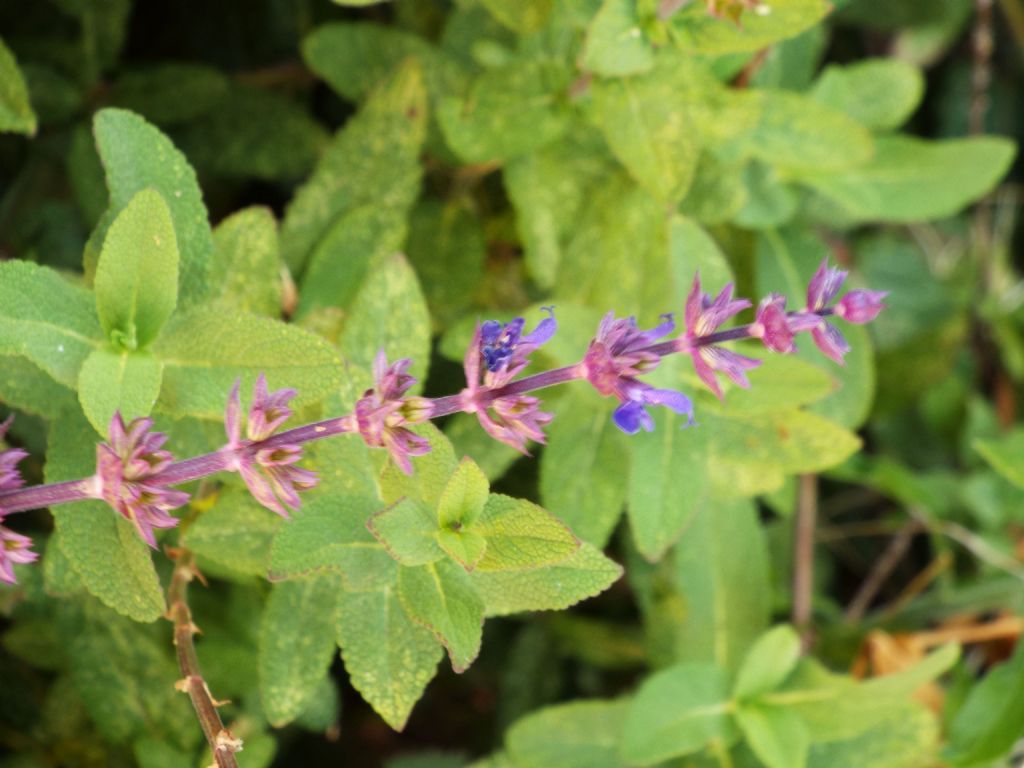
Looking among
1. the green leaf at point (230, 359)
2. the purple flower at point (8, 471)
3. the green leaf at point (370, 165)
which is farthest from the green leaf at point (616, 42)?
the purple flower at point (8, 471)

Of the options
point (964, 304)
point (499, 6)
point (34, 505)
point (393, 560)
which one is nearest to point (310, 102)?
point (499, 6)

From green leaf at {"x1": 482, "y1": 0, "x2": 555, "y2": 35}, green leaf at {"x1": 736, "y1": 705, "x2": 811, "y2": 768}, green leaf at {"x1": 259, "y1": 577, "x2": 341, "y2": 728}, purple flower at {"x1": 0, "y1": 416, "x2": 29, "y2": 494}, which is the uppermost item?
green leaf at {"x1": 482, "y1": 0, "x2": 555, "y2": 35}

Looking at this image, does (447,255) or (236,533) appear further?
(447,255)

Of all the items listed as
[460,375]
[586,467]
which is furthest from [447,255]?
[586,467]

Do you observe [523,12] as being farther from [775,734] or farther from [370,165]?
[775,734]

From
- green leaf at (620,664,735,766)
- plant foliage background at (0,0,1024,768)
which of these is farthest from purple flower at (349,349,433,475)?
green leaf at (620,664,735,766)

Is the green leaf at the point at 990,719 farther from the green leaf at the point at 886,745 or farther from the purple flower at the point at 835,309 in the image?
the purple flower at the point at 835,309

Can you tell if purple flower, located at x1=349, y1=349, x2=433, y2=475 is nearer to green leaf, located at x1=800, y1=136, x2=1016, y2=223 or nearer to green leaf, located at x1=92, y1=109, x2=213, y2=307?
green leaf, located at x1=92, y1=109, x2=213, y2=307
